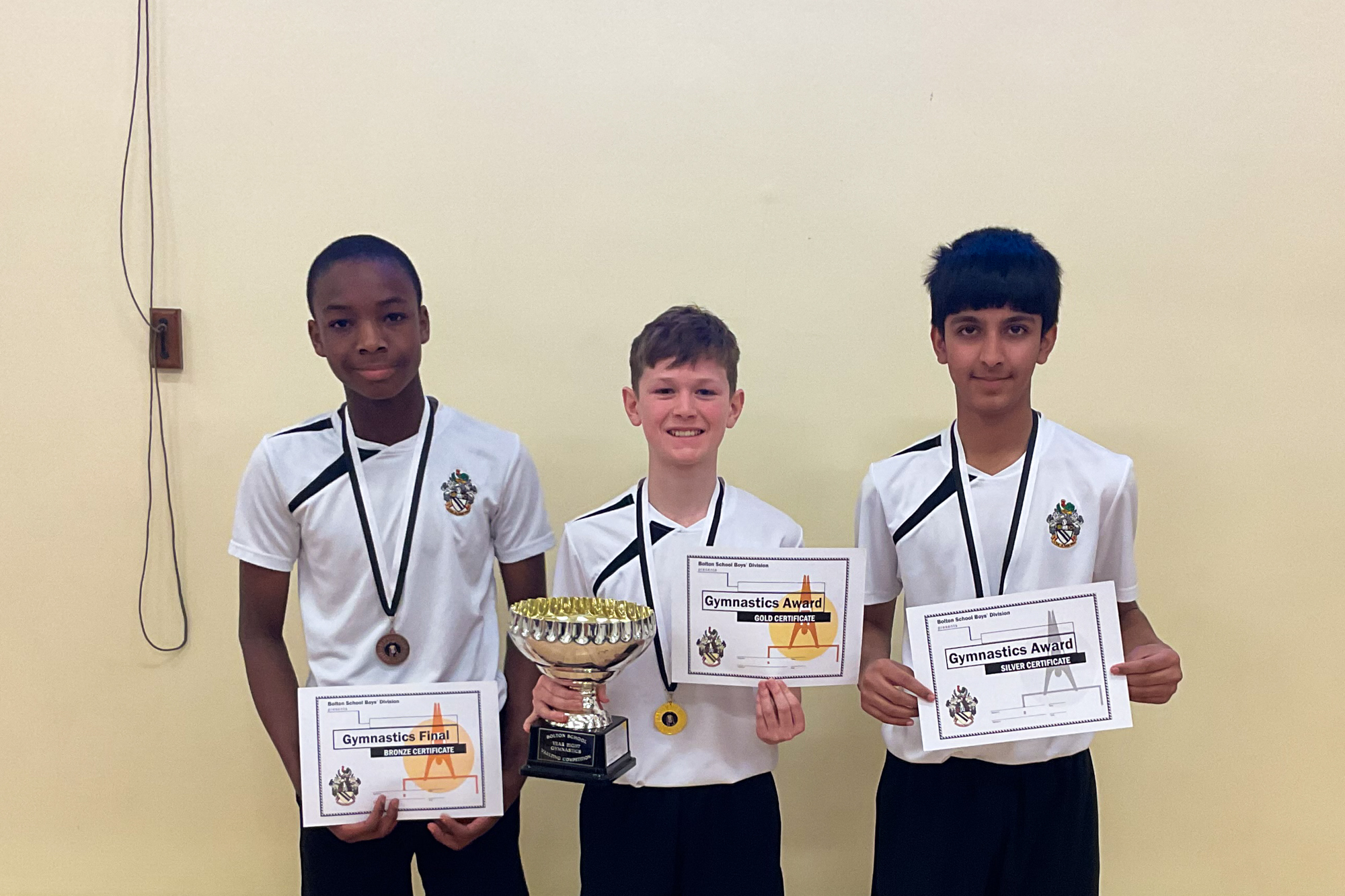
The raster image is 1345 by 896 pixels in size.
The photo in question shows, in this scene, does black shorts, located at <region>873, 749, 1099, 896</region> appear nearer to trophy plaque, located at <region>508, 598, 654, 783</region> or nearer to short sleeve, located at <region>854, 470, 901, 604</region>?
short sleeve, located at <region>854, 470, 901, 604</region>

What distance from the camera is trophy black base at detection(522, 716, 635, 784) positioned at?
4.94ft

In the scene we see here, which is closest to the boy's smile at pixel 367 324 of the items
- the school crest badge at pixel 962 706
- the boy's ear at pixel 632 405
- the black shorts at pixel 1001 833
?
the boy's ear at pixel 632 405

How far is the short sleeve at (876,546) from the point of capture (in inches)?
69.5

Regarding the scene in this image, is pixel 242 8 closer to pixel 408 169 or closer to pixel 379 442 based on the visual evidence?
pixel 408 169

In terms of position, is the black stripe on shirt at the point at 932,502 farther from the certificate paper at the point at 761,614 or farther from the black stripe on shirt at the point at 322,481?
the black stripe on shirt at the point at 322,481

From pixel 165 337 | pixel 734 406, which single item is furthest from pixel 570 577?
pixel 165 337

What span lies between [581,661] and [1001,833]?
0.89 meters

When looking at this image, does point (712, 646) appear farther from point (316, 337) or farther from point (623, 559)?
point (316, 337)

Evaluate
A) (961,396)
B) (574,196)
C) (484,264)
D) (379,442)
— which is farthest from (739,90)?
(379,442)

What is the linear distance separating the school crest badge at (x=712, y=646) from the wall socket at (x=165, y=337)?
5.37ft

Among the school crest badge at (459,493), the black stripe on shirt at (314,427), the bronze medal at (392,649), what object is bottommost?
the bronze medal at (392,649)

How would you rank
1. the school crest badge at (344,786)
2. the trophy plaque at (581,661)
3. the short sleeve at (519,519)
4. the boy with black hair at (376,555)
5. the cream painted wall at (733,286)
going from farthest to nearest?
the cream painted wall at (733,286), the short sleeve at (519,519), the boy with black hair at (376,555), the school crest badge at (344,786), the trophy plaque at (581,661)

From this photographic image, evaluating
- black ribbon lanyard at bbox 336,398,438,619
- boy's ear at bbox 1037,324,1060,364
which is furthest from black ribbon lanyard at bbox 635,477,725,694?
boy's ear at bbox 1037,324,1060,364

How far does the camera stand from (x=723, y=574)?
1.58m
